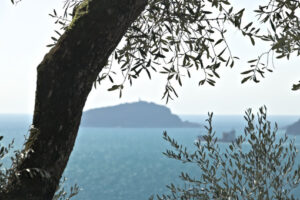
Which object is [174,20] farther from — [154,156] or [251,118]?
[154,156]

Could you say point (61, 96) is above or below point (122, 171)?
above

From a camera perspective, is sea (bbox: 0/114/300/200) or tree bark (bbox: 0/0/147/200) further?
sea (bbox: 0/114/300/200)

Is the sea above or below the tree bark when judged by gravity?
below

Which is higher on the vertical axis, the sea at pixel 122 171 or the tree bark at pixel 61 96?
the tree bark at pixel 61 96

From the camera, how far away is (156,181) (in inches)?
4313

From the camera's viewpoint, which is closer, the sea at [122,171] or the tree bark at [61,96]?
the tree bark at [61,96]

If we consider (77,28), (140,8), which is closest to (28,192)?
(77,28)

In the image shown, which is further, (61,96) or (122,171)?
(122,171)

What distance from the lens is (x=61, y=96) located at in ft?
9.87

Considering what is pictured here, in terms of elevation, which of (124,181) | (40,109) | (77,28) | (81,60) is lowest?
(124,181)

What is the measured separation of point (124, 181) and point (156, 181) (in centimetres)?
888

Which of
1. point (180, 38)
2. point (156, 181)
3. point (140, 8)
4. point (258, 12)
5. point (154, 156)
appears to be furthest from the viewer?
point (154, 156)

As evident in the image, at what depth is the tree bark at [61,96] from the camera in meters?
2.99

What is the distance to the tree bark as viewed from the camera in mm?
2994
